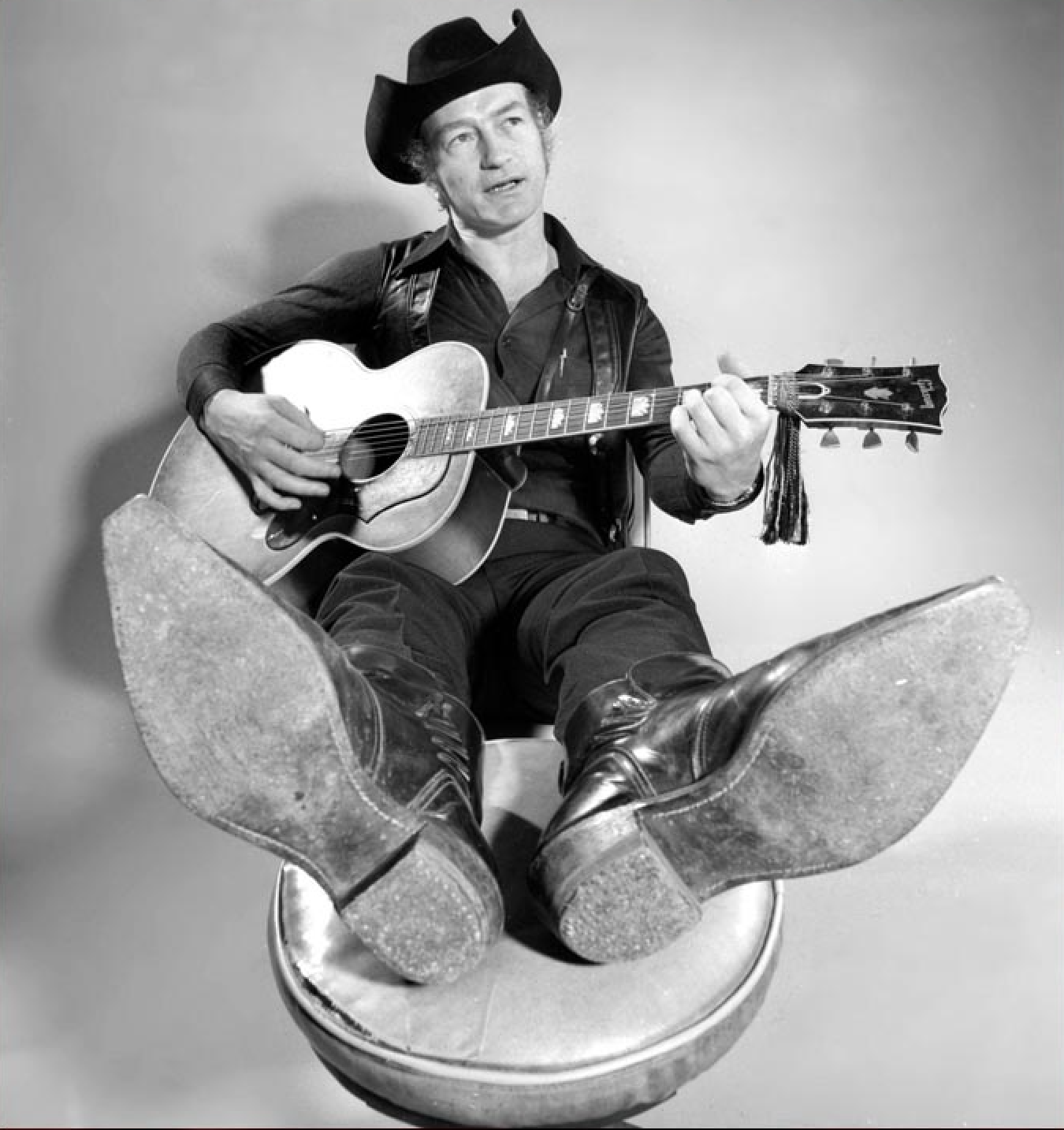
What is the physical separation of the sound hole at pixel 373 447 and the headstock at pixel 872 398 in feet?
1.79

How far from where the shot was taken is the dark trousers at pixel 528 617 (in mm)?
1301

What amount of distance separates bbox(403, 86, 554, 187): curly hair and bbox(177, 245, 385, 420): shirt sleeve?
149mm

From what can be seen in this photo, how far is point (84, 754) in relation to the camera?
2.22m

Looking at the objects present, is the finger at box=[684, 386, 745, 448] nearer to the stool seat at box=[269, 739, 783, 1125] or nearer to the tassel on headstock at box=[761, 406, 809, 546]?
the tassel on headstock at box=[761, 406, 809, 546]

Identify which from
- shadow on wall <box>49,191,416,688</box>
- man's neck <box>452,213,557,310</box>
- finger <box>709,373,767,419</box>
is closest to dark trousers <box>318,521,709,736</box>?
finger <box>709,373,767,419</box>

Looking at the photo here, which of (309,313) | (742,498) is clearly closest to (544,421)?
(742,498)

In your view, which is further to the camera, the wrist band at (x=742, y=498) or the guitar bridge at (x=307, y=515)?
the guitar bridge at (x=307, y=515)

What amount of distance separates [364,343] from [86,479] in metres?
0.72

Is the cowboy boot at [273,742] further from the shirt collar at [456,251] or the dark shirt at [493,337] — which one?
the shirt collar at [456,251]

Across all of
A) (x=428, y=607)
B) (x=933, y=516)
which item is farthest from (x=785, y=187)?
(x=428, y=607)

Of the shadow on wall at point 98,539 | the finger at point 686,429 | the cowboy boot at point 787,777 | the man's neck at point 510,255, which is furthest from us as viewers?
the shadow on wall at point 98,539

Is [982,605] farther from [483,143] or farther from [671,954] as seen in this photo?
[483,143]

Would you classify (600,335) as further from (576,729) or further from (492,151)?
(576,729)

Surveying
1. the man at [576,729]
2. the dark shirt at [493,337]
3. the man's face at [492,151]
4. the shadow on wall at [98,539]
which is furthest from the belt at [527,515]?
the shadow on wall at [98,539]
